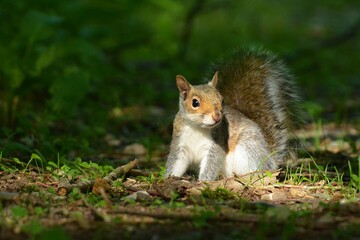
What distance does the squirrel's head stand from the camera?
320cm

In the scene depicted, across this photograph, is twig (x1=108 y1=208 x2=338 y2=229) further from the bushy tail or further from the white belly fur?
the bushy tail

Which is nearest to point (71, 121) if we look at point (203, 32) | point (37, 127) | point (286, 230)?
point (37, 127)

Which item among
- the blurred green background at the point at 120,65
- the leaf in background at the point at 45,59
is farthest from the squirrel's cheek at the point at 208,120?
the leaf in background at the point at 45,59

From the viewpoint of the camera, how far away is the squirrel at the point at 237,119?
3.33 m

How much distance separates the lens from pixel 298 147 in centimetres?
379

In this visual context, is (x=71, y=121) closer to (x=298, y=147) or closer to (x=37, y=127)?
(x=37, y=127)

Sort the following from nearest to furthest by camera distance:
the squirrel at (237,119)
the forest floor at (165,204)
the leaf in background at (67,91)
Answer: the forest floor at (165,204)
the squirrel at (237,119)
the leaf in background at (67,91)

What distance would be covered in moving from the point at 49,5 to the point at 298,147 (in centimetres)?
288

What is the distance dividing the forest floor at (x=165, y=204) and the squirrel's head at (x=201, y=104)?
290 mm

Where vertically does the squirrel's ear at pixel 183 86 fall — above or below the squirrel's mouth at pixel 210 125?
above

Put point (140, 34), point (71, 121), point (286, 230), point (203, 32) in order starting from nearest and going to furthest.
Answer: point (286, 230), point (71, 121), point (140, 34), point (203, 32)

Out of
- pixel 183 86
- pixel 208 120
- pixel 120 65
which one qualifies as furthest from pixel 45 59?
pixel 120 65

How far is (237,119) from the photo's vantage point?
11.5ft

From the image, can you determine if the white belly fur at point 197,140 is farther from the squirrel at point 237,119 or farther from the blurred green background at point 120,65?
the blurred green background at point 120,65
